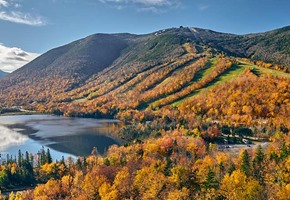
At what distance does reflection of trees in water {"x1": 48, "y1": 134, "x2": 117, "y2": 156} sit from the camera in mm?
169262

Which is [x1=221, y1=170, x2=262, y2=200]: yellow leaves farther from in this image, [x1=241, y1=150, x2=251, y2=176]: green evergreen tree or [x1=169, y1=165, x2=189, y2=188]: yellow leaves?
[x1=169, y1=165, x2=189, y2=188]: yellow leaves

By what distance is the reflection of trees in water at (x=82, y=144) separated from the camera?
555 ft

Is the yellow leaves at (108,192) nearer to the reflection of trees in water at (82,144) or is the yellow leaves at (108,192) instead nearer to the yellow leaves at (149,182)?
the yellow leaves at (149,182)

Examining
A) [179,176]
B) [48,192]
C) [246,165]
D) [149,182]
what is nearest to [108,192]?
[149,182]

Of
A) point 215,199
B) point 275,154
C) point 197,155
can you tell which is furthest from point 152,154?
point 215,199

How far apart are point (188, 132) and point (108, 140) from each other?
48.5m

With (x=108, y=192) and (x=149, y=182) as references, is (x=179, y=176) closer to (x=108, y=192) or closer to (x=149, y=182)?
(x=149, y=182)

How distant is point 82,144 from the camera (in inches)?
7279

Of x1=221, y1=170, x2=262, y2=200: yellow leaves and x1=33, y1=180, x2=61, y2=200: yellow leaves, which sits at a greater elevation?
x1=221, y1=170, x2=262, y2=200: yellow leaves

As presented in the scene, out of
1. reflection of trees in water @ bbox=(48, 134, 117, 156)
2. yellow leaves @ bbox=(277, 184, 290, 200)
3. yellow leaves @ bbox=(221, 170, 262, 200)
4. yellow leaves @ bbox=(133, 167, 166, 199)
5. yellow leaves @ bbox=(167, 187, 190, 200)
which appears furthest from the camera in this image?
reflection of trees in water @ bbox=(48, 134, 117, 156)

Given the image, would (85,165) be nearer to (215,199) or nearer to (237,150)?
(215,199)

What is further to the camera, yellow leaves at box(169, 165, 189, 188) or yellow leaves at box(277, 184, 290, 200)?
yellow leaves at box(169, 165, 189, 188)

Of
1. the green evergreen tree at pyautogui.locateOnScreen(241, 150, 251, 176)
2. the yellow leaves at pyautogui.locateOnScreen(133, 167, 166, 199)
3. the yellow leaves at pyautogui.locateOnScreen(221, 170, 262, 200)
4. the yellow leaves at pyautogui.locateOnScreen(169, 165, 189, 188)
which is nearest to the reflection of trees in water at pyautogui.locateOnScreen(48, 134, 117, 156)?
the yellow leaves at pyautogui.locateOnScreen(133, 167, 166, 199)

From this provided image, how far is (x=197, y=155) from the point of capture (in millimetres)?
122812
